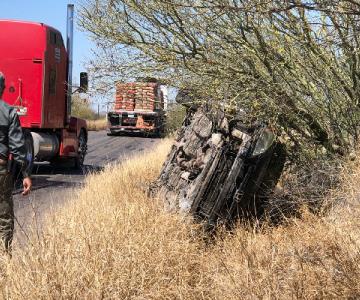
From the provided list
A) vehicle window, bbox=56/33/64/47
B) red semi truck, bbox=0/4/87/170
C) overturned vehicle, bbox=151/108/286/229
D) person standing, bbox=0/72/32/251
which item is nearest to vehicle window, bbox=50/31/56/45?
red semi truck, bbox=0/4/87/170

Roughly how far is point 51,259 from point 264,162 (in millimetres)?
3281

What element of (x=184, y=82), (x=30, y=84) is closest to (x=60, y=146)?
(x=30, y=84)

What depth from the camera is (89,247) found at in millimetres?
4484

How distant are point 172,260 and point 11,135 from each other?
1.88 m

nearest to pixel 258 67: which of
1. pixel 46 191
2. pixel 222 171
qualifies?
pixel 222 171

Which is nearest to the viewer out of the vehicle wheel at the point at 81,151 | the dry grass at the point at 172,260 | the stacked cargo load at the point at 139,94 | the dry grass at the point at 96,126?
the dry grass at the point at 172,260

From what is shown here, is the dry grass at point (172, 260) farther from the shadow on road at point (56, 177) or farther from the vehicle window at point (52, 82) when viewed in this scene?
the vehicle window at point (52, 82)

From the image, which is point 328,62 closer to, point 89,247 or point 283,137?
point 283,137

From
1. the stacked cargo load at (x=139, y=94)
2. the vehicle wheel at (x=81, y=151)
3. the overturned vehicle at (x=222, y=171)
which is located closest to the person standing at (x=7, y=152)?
the overturned vehicle at (x=222, y=171)

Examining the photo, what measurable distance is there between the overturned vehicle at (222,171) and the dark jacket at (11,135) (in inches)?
70.0

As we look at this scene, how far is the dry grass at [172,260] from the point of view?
13.3 feet

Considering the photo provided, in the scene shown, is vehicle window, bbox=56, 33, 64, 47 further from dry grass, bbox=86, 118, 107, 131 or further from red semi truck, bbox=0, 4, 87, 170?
dry grass, bbox=86, 118, 107, 131

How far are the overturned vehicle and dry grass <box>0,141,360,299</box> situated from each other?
0.38m

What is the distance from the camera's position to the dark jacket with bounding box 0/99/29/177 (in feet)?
18.4
